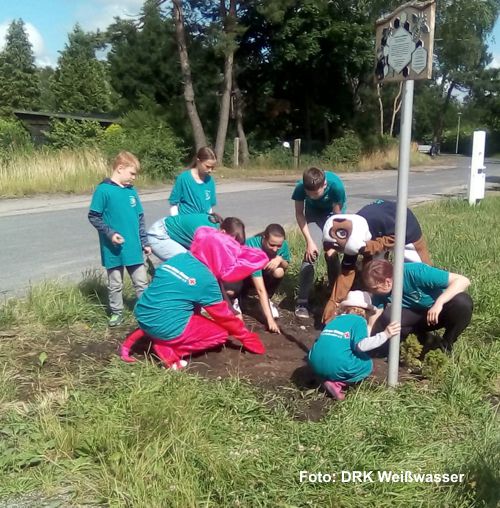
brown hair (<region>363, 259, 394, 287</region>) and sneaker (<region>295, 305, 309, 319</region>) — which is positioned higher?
brown hair (<region>363, 259, 394, 287</region>)

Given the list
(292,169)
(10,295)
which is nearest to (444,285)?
(10,295)

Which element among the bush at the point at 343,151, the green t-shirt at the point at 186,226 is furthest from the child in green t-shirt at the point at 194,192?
the bush at the point at 343,151

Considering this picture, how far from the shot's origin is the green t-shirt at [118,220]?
5.12 m

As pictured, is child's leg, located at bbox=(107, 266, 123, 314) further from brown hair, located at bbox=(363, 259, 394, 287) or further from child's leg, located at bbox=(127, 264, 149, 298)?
brown hair, located at bbox=(363, 259, 394, 287)

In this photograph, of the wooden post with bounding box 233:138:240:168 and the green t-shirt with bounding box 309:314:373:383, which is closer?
the green t-shirt with bounding box 309:314:373:383

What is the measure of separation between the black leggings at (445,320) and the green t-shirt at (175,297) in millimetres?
1244

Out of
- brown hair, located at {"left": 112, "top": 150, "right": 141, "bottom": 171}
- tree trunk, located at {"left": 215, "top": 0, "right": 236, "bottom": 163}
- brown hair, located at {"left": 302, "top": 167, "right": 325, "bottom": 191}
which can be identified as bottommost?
brown hair, located at {"left": 302, "top": 167, "right": 325, "bottom": 191}

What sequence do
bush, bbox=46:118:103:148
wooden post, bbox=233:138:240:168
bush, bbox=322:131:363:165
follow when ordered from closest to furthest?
bush, bbox=46:118:103:148 → wooden post, bbox=233:138:240:168 → bush, bbox=322:131:363:165

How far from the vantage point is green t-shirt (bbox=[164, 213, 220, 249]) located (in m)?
5.67

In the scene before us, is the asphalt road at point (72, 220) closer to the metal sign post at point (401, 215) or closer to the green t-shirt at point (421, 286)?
the green t-shirt at point (421, 286)

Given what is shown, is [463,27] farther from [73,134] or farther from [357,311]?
[357,311]

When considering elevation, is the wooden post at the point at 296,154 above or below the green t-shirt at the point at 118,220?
below

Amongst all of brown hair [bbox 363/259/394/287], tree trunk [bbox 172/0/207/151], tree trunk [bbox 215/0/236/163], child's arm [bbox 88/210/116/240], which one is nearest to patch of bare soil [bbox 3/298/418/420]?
brown hair [bbox 363/259/394/287]

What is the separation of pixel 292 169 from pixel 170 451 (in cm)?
2715
